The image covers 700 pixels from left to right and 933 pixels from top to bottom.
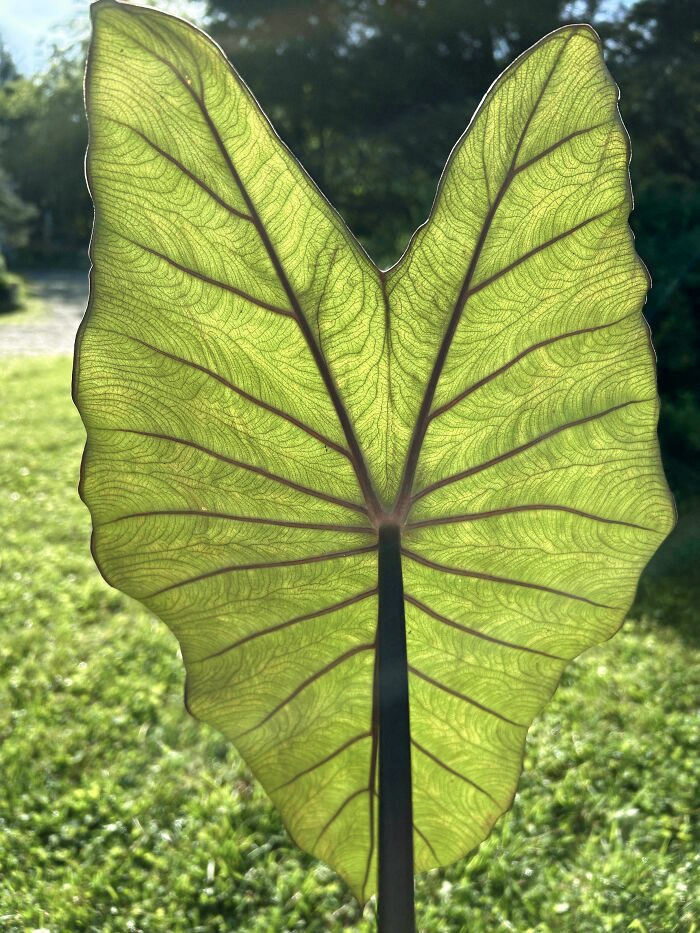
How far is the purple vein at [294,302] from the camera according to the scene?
0.76 m

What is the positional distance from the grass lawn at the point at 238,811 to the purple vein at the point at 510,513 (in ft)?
4.03

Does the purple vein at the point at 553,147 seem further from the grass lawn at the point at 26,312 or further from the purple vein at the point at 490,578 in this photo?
the grass lawn at the point at 26,312

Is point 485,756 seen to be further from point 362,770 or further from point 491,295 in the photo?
point 491,295

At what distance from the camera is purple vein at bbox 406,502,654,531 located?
92cm

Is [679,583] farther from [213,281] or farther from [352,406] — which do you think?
[213,281]

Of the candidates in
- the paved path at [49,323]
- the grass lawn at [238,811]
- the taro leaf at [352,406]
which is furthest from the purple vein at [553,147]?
the paved path at [49,323]

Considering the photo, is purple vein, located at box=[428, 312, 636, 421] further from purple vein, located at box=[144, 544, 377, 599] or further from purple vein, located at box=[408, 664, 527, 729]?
purple vein, located at box=[408, 664, 527, 729]

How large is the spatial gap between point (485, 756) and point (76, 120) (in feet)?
74.7

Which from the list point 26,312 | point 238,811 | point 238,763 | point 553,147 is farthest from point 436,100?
point 553,147

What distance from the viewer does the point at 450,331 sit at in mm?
856

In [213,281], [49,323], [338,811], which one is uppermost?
[213,281]

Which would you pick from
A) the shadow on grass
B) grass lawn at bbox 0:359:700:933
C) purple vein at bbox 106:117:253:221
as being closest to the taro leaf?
purple vein at bbox 106:117:253:221

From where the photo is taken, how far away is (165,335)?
827mm

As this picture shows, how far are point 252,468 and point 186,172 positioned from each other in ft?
0.97
